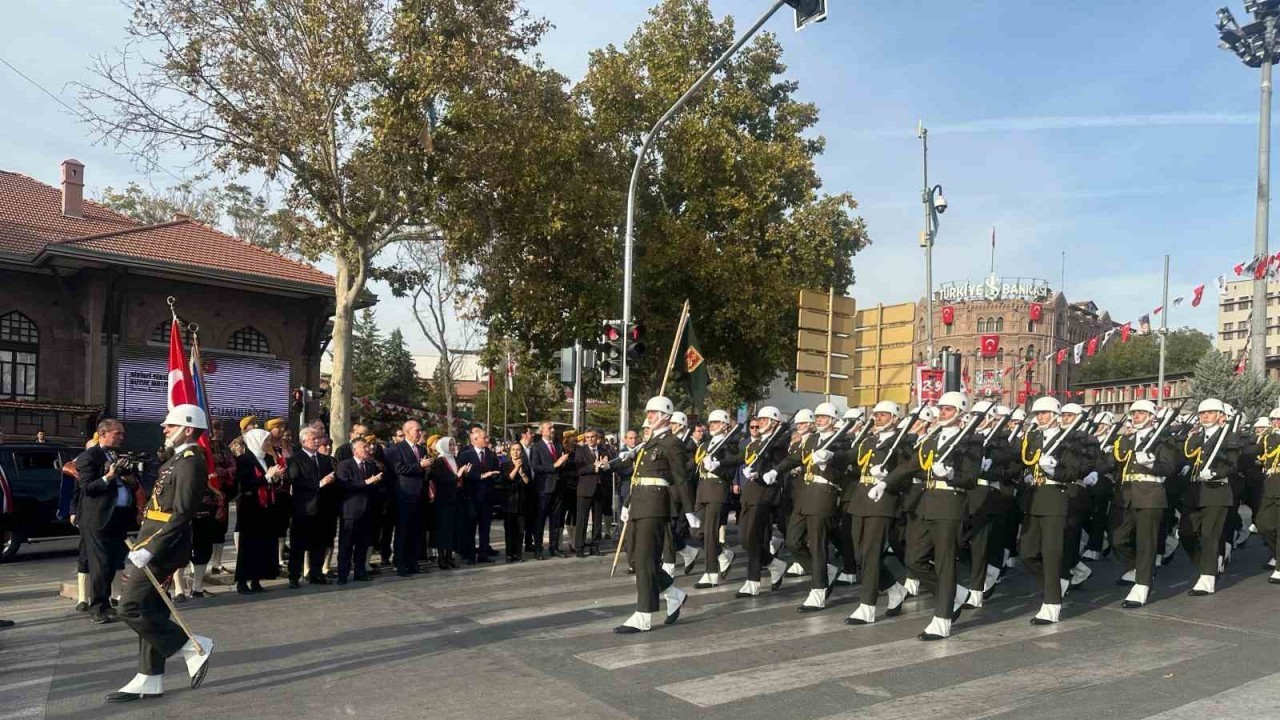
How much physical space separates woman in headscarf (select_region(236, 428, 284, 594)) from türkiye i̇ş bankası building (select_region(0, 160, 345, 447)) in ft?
45.6

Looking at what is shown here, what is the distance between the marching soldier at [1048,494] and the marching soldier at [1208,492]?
6.45 ft

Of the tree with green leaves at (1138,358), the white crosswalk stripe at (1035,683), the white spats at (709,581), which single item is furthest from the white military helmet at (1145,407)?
the tree with green leaves at (1138,358)

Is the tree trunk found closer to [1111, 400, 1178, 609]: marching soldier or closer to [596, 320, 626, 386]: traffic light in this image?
[596, 320, 626, 386]: traffic light

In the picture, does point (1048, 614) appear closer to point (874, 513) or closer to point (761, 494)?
point (874, 513)

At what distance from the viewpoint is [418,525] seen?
12688 millimetres

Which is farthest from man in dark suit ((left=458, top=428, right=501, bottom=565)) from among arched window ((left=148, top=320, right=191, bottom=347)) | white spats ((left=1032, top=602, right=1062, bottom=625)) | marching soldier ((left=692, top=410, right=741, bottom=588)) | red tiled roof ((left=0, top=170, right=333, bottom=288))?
arched window ((left=148, top=320, right=191, bottom=347))

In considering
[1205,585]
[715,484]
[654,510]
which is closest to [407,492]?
[715,484]

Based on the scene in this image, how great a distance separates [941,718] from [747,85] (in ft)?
81.4

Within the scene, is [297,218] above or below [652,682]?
above

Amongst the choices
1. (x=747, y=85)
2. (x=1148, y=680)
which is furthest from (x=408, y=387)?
(x=1148, y=680)

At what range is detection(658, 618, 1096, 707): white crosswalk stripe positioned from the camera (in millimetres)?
6949

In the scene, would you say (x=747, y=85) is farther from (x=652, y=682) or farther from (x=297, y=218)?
(x=652, y=682)

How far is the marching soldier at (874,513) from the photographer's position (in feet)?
31.0

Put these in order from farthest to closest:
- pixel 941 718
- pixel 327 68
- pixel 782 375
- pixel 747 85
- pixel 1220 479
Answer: pixel 782 375
pixel 747 85
pixel 327 68
pixel 1220 479
pixel 941 718
